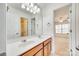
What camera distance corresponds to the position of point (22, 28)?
115cm

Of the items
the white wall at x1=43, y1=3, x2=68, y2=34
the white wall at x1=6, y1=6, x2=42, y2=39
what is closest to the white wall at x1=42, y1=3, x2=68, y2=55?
the white wall at x1=43, y1=3, x2=68, y2=34

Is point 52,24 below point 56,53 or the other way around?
the other way around

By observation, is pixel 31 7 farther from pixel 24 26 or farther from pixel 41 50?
pixel 41 50

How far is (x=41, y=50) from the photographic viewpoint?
3.92ft

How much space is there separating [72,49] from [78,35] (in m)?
0.17

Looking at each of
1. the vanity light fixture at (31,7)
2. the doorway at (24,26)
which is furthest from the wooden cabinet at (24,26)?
the vanity light fixture at (31,7)

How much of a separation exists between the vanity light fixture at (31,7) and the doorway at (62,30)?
232 millimetres

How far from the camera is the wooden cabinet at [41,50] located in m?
1.03

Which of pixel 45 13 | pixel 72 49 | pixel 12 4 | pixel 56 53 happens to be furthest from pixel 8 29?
pixel 72 49

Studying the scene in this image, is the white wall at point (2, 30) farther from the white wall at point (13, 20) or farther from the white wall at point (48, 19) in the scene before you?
the white wall at point (48, 19)

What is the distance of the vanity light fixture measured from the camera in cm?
116

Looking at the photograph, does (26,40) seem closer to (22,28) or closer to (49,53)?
(22,28)

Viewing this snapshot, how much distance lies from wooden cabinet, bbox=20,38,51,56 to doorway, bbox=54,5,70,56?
12 centimetres

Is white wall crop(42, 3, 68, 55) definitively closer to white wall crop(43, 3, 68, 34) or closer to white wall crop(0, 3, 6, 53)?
white wall crop(43, 3, 68, 34)
